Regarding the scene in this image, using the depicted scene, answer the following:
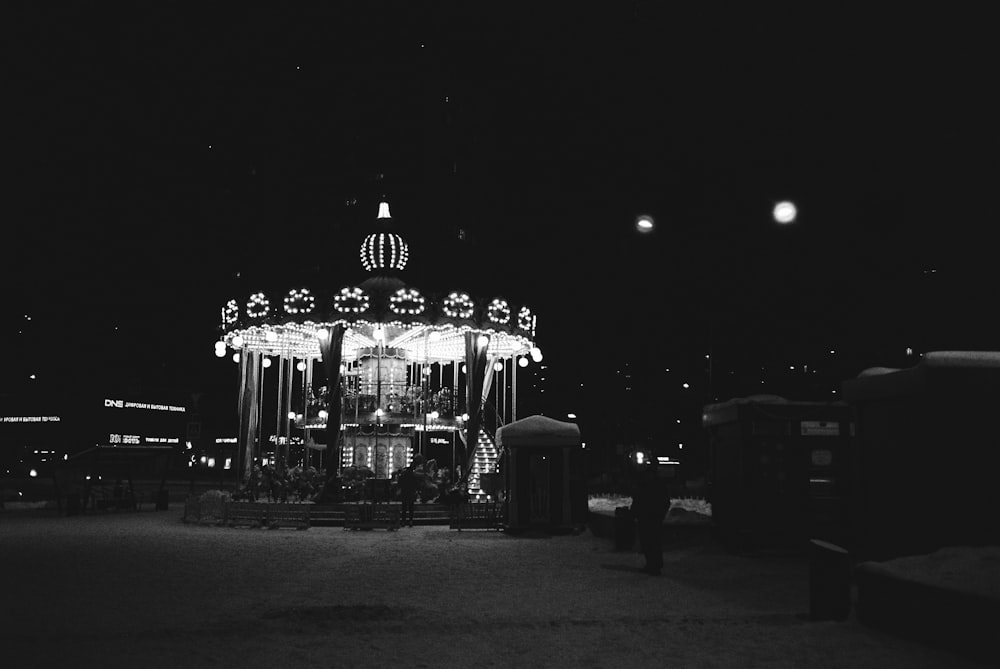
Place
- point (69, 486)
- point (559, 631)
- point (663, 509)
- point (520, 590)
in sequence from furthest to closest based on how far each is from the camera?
point (69, 486) → point (663, 509) → point (520, 590) → point (559, 631)

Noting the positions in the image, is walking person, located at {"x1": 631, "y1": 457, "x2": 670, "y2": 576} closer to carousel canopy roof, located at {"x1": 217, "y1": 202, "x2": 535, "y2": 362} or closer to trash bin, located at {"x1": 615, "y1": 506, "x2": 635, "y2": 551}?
trash bin, located at {"x1": 615, "y1": 506, "x2": 635, "y2": 551}

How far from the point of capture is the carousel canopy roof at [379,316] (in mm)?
24781

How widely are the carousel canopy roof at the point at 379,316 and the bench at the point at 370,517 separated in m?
5.76

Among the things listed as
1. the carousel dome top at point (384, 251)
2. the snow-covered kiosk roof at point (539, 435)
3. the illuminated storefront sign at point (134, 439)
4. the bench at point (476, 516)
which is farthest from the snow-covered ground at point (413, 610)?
the illuminated storefront sign at point (134, 439)

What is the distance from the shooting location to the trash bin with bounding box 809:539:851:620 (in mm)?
8398

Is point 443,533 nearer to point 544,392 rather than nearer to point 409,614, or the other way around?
point 409,614

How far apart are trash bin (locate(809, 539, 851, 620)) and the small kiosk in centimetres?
1162

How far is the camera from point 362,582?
1126 centimetres

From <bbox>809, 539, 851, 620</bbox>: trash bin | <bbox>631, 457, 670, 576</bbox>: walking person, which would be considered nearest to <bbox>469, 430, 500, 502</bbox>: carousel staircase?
<bbox>631, 457, 670, 576</bbox>: walking person

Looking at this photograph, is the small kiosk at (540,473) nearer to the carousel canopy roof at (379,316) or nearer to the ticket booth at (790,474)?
the ticket booth at (790,474)

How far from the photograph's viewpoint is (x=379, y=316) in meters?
24.7

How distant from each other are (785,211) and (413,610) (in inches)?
255

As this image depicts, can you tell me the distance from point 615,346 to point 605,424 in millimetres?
10026

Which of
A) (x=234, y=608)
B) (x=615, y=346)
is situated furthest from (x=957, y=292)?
(x=615, y=346)
